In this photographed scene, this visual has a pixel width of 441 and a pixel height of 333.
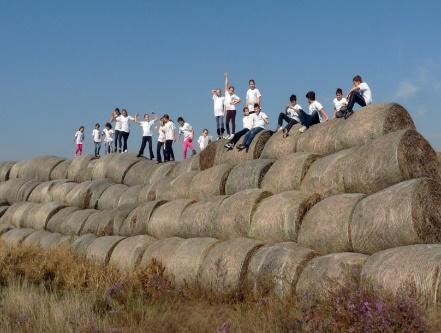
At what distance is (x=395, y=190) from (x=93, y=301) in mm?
5299

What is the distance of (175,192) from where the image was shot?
49.8ft

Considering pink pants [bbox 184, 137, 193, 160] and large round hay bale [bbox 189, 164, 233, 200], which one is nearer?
large round hay bale [bbox 189, 164, 233, 200]

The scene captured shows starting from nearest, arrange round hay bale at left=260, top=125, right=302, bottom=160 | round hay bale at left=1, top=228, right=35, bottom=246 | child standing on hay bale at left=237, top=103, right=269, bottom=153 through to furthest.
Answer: round hay bale at left=260, top=125, right=302, bottom=160 < child standing on hay bale at left=237, top=103, right=269, bottom=153 < round hay bale at left=1, top=228, right=35, bottom=246

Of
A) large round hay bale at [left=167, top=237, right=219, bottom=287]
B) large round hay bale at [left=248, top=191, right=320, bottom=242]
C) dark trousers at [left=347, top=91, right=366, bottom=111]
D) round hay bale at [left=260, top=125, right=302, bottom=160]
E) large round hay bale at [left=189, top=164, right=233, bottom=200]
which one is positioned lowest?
large round hay bale at [left=167, top=237, right=219, bottom=287]

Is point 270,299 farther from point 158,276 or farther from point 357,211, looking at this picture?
point 158,276

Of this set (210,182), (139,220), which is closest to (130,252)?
(139,220)

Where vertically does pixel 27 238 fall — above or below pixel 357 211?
below

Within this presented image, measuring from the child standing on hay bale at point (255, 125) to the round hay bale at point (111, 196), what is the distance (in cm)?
542

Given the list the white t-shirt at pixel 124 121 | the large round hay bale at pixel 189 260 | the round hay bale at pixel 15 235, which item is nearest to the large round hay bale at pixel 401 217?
the large round hay bale at pixel 189 260

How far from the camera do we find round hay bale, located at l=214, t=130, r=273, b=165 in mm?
14164

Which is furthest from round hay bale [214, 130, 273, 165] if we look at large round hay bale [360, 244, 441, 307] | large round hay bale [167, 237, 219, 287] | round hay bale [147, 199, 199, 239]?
large round hay bale [360, 244, 441, 307]

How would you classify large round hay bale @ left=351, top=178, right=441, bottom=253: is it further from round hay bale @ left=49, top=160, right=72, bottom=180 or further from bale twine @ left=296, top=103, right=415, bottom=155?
round hay bale @ left=49, top=160, right=72, bottom=180

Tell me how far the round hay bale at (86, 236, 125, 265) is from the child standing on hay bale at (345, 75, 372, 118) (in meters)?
7.29

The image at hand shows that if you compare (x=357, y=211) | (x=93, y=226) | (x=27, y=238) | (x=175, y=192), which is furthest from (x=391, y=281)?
(x=27, y=238)
